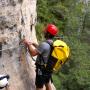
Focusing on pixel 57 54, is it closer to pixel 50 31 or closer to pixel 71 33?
pixel 50 31

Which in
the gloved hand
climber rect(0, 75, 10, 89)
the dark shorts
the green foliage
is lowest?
the green foliage

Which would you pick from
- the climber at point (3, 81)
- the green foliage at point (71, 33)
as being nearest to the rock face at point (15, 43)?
the climber at point (3, 81)

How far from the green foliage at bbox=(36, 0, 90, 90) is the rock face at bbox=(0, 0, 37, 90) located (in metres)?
7.93

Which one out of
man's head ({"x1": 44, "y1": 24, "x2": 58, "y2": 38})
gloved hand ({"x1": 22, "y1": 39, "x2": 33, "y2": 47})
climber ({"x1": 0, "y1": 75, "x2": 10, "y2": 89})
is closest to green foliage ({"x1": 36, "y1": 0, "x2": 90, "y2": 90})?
gloved hand ({"x1": 22, "y1": 39, "x2": 33, "y2": 47})

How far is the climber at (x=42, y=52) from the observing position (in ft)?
20.9

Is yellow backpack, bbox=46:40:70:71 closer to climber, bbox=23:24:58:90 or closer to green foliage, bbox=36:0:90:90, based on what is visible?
climber, bbox=23:24:58:90

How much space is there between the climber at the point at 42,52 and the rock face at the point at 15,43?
19cm

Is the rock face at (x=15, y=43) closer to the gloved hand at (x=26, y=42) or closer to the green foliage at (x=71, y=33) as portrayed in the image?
the gloved hand at (x=26, y=42)

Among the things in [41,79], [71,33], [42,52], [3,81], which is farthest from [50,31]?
[71,33]

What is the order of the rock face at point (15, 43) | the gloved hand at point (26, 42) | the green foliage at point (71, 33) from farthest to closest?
the green foliage at point (71, 33), the gloved hand at point (26, 42), the rock face at point (15, 43)

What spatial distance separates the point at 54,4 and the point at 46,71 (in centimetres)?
1720

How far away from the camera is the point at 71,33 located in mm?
25984

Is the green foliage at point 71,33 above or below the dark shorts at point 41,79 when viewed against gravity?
below

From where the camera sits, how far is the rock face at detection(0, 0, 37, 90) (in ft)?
20.1
